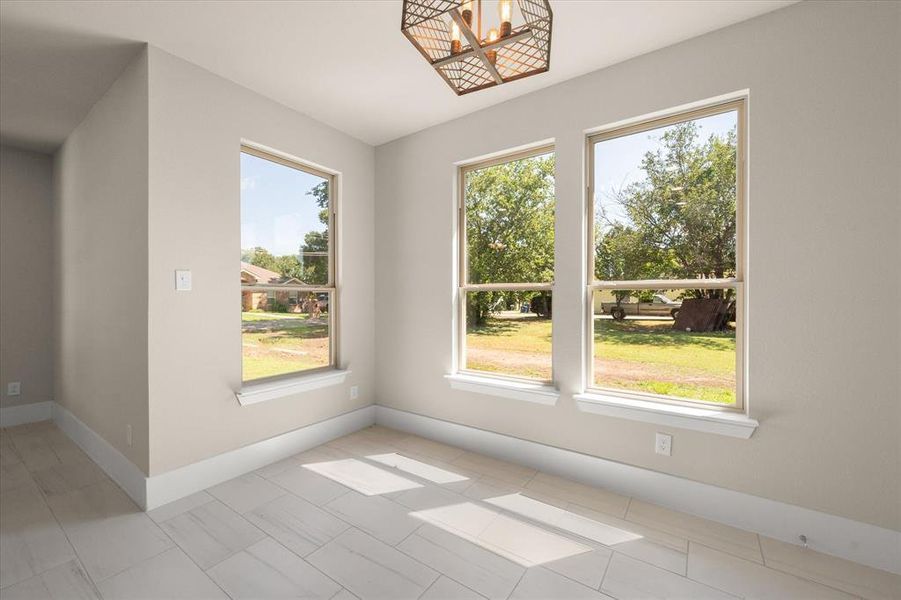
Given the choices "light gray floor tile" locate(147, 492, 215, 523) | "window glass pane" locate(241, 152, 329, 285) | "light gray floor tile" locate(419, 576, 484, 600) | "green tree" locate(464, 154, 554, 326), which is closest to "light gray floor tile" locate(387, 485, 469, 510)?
"light gray floor tile" locate(419, 576, 484, 600)

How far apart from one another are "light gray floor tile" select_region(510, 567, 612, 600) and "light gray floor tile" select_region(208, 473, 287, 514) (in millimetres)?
1591

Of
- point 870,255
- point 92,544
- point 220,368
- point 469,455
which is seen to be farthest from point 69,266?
point 870,255

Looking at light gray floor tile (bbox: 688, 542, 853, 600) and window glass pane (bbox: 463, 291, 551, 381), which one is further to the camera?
window glass pane (bbox: 463, 291, 551, 381)

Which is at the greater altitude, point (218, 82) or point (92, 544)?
point (218, 82)

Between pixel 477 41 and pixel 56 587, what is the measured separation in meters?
2.77

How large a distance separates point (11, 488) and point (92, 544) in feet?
3.85

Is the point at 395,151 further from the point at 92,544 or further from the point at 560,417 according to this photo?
the point at 92,544

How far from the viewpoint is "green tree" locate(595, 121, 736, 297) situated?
88.4 inches

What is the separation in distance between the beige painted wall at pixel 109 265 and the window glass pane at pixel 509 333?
89.4 inches

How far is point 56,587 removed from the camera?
1.66 m

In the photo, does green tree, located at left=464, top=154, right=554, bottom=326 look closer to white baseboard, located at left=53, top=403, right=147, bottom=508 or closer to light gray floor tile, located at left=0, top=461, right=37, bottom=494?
white baseboard, located at left=53, top=403, right=147, bottom=508

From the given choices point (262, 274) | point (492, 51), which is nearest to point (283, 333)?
point (262, 274)

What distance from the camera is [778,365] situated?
6.61 feet

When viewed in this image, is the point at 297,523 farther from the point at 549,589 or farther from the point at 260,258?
the point at 260,258
